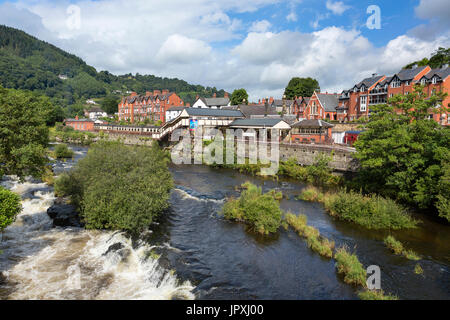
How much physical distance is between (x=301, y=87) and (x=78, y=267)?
287 feet

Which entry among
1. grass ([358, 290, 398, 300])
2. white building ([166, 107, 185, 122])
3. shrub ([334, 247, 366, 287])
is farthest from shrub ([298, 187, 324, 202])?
white building ([166, 107, 185, 122])

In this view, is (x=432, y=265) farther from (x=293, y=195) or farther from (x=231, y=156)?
(x=231, y=156)

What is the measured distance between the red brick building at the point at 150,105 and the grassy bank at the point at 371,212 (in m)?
70.6

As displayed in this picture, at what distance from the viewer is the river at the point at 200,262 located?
39.2 ft

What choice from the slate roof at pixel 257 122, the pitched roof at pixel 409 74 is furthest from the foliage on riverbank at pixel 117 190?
the pitched roof at pixel 409 74

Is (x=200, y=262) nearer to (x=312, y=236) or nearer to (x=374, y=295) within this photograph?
(x=312, y=236)

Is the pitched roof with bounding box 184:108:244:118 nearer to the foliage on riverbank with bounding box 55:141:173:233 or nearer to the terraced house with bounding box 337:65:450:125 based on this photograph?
the terraced house with bounding box 337:65:450:125

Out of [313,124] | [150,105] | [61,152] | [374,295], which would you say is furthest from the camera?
[150,105]

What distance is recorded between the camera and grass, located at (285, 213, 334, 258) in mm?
15414

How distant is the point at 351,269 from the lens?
12.8 meters

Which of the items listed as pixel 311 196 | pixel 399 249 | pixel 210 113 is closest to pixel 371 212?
pixel 399 249

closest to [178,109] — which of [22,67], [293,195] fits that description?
[293,195]
